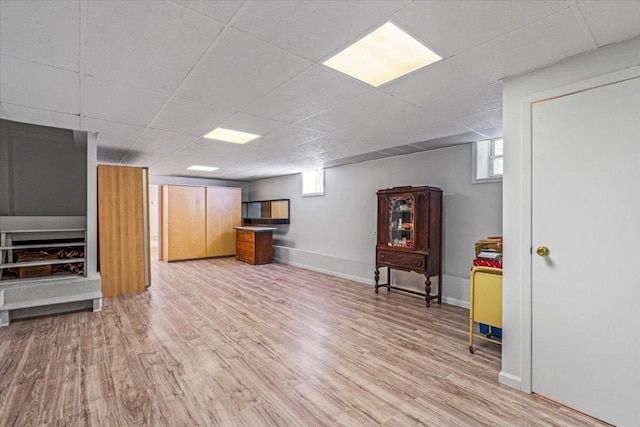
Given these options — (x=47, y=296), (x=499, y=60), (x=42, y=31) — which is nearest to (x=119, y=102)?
(x=42, y=31)

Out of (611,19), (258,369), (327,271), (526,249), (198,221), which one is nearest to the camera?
(611,19)

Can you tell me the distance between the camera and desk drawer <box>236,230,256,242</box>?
7608 millimetres

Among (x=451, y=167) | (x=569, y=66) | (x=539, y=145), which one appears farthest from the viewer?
(x=451, y=167)

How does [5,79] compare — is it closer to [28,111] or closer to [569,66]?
[28,111]

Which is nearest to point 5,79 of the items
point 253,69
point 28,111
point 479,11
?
point 28,111

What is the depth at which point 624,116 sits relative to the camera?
1815 mm

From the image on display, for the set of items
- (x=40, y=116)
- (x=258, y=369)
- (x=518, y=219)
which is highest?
(x=40, y=116)

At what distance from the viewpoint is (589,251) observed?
194 centimetres

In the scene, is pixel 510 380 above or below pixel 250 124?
below

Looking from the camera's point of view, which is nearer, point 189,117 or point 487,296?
point 487,296

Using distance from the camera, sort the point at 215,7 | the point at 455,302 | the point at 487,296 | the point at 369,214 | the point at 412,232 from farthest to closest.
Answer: the point at 369,214
the point at 412,232
the point at 455,302
the point at 487,296
the point at 215,7

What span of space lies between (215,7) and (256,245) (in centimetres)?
645

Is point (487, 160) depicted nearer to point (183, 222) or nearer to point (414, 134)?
point (414, 134)

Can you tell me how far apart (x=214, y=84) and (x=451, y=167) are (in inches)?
139
